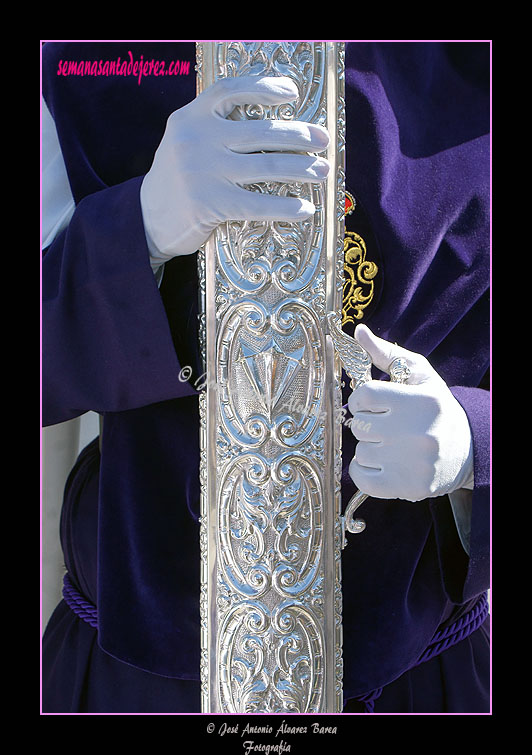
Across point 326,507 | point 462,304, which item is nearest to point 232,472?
point 326,507

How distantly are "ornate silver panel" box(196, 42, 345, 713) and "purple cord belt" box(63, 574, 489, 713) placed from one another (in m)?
0.28

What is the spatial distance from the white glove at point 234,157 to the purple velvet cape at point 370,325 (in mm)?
140

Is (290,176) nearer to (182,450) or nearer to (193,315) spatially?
(193,315)

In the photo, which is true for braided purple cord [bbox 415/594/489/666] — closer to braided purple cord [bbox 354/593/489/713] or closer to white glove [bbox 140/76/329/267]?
braided purple cord [bbox 354/593/489/713]

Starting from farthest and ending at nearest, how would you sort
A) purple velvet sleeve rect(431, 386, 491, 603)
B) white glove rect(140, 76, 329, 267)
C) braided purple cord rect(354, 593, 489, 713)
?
braided purple cord rect(354, 593, 489, 713) < purple velvet sleeve rect(431, 386, 491, 603) < white glove rect(140, 76, 329, 267)

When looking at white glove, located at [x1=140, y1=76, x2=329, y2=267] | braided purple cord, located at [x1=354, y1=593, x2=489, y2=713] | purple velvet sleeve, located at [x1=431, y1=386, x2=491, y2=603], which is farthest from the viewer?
braided purple cord, located at [x1=354, y1=593, x2=489, y2=713]

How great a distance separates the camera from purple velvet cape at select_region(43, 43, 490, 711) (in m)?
1.18

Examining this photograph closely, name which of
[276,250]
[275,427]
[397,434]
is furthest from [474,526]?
[276,250]

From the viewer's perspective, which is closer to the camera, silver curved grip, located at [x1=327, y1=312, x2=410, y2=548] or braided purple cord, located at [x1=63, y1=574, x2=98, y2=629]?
silver curved grip, located at [x1=327, y1=312, x2=410, y2=548]

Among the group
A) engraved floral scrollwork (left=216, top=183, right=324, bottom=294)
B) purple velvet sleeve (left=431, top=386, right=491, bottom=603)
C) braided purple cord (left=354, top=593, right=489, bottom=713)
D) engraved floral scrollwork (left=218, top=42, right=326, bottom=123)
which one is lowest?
braided purple cord (left=354, top=593, right=489, bottom=713)

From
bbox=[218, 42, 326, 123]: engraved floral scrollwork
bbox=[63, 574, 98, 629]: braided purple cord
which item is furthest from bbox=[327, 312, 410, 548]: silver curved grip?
bbox=[63, 574, 98, 629]: braided purple cord

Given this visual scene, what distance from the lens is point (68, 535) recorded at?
1401 millimetres

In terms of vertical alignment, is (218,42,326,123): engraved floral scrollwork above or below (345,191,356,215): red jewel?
above

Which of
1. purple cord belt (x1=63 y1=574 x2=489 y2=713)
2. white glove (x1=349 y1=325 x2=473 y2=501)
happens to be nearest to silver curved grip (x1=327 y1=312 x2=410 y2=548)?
white glove (x1=349 y1=325 x2=473 y2=501)
